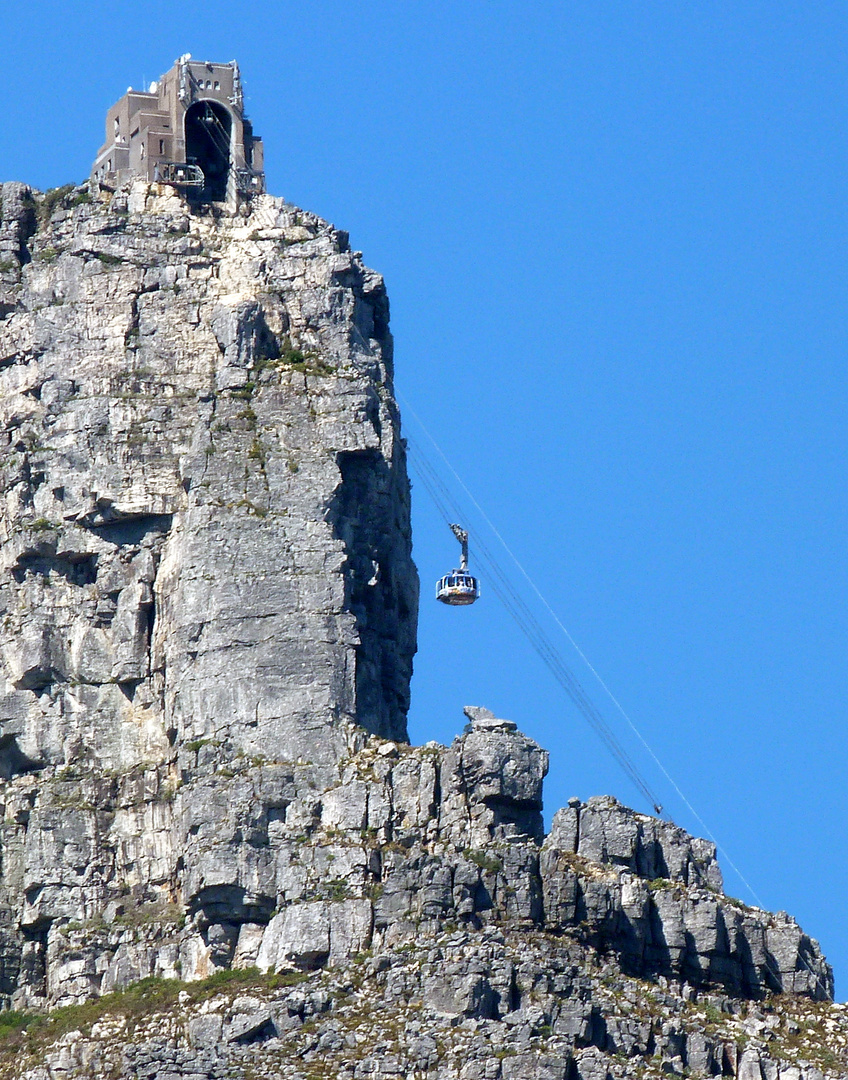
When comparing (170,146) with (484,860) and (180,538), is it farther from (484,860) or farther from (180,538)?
(484,860)

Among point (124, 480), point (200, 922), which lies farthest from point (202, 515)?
point (200, 922)

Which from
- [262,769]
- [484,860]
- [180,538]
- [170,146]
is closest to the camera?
[484,860]

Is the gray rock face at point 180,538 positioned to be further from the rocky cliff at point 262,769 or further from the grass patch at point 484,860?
Result: the grass patch at point 484,860

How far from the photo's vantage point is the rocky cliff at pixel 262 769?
173 metres

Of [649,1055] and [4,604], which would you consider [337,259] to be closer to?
[4,604]

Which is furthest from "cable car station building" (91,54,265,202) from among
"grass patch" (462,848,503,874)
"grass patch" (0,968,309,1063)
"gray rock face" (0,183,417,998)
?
"grass patch" (0,968,309,1063)

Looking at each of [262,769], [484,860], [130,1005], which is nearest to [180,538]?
[262,769]

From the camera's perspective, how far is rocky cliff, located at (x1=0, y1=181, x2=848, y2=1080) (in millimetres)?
172625

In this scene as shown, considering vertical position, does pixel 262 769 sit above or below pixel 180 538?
below

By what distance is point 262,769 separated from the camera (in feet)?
592

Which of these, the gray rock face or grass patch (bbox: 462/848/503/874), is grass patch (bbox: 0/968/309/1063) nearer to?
the gray rock face

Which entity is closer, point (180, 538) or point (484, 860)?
point (484, 860)

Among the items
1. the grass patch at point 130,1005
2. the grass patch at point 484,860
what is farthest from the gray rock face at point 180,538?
the grass patch at point 484,860

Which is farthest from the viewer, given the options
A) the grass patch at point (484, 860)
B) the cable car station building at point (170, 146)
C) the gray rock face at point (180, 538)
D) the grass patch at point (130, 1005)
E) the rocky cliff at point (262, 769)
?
the cable car station building at point (170, 146)
